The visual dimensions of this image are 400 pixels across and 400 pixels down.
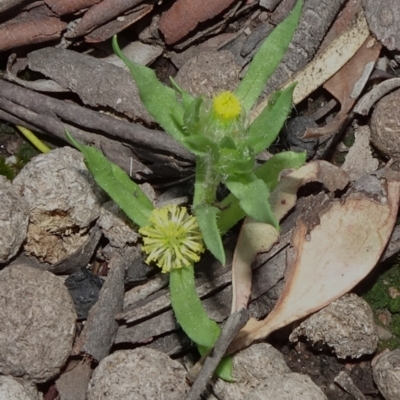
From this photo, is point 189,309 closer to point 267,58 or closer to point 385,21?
point 267,58

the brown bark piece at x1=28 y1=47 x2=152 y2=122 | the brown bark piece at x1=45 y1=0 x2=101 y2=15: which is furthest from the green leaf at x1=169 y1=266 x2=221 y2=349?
the brown bark piece at x1=45 y1=0 x2=101 y2=15

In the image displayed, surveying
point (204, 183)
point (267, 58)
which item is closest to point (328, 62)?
point (267, 58)

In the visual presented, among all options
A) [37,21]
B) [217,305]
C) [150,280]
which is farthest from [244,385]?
[37,21]

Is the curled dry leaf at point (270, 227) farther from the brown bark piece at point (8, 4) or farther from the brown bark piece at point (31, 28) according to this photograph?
the brown bark piece at point (8, 4)

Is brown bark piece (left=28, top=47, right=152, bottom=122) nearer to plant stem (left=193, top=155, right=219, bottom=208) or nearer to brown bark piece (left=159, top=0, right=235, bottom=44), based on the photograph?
brown bark piece (left=159, top=0, right=235, bottom=44)

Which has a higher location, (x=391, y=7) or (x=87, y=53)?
(x=391, y=7)

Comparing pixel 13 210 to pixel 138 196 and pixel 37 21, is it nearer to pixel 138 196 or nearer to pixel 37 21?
pixel 138 196

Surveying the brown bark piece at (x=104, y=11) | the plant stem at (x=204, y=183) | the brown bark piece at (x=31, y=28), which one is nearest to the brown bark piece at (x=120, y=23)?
the brown bark piece at (x=104, y=11)
